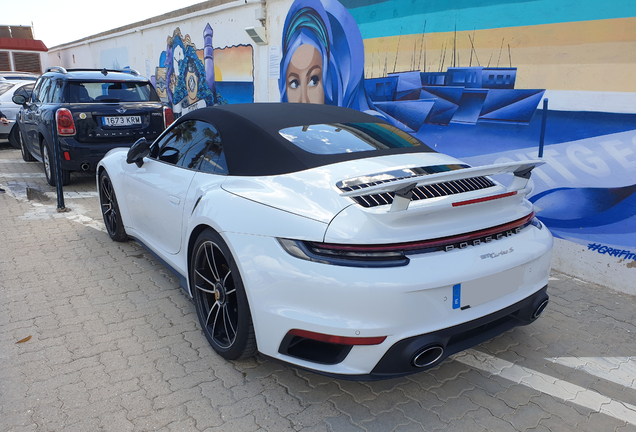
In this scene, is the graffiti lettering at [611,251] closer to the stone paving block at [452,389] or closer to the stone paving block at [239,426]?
the stone paving block at [452,389]

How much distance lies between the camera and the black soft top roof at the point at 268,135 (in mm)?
2562

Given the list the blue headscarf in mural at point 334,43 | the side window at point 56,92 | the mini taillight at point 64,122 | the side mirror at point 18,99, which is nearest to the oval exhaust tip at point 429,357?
the blue headscarf in mural at point 334,43

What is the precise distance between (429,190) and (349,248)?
0.56 meters

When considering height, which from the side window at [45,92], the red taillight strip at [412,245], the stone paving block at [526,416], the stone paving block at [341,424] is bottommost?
the stone paving block at [341,424]

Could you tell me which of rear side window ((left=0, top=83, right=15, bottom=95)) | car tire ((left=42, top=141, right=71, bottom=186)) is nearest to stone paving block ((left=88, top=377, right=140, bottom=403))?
car tire ((left=42, top=141, right=71, bottom=186))

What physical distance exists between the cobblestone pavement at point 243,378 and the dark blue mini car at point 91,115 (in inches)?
123

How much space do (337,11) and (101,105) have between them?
3.98 meters

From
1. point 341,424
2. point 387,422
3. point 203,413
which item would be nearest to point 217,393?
point 203,413

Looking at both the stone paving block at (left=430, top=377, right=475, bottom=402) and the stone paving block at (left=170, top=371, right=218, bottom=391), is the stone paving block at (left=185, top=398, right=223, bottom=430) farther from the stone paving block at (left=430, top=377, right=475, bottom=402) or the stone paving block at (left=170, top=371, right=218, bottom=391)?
the stone paving block at (left=430, top=377, right=475, bottom=402)

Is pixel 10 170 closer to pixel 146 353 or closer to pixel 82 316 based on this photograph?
pixel 82 316

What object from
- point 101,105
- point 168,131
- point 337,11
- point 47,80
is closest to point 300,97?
point 337,11

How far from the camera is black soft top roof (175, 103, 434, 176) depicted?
2.56 m

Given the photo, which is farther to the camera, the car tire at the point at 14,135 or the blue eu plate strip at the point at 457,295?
the car tire at the point at 14,135

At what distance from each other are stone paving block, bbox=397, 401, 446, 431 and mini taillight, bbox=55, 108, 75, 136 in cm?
607
